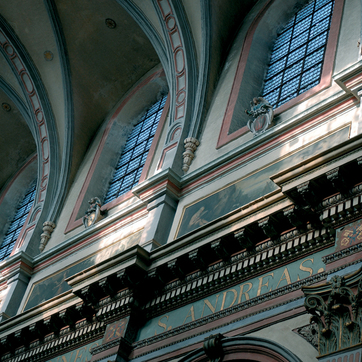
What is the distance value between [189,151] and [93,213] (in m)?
2.63

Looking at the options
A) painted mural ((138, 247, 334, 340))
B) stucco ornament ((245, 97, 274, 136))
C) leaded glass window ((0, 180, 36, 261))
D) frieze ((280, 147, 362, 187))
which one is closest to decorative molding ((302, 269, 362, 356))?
painted mural ((138, 247, 334, 340))

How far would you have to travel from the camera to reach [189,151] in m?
11.8

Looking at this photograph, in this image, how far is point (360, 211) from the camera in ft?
23.8

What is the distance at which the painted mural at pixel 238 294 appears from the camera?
25.3 ft

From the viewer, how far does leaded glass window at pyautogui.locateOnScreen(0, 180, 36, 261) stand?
16.4m

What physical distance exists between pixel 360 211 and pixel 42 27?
429 inches

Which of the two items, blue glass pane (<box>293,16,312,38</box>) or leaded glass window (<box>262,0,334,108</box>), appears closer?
leaded glass window (<box>262,0,334,108</box>)

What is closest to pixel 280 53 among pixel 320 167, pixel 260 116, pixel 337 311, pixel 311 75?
pixel 311 75

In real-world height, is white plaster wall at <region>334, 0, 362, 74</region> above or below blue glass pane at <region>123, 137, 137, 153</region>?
below

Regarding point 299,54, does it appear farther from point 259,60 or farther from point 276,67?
point 259,60

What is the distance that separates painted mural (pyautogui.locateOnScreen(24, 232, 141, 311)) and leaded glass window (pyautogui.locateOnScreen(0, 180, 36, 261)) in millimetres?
3801

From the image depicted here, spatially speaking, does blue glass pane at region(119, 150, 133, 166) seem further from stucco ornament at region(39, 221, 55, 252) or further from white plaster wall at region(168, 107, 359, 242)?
white plaster wall at region(168, 107, 359, 242)

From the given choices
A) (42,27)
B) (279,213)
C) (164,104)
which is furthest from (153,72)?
(279,213)

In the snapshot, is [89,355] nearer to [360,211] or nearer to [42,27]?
[360,211]
